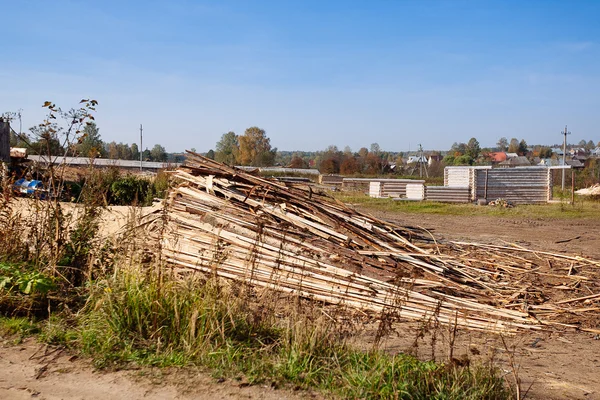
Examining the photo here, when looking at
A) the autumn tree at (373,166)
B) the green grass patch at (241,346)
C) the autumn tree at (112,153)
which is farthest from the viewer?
the autumn tree at (373,166)

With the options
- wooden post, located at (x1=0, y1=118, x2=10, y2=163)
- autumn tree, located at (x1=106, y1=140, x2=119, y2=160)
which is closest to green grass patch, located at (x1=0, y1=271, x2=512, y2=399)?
wooden post, located at (x1=0, y1=118, x2=10, y2=163)

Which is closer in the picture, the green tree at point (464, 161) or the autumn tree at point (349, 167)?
the autumn tree at point (349, 167)

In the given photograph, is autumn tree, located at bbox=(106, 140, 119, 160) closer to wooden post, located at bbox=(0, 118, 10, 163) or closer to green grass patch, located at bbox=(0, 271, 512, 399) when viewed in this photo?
wooden post, located at bbox=(0, 118, 10, 163)

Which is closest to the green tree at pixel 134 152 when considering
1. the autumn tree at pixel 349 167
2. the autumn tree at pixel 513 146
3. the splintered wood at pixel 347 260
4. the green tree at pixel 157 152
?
the green tree at pixel 157 152

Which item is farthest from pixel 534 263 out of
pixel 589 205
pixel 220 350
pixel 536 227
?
pixel 589 205

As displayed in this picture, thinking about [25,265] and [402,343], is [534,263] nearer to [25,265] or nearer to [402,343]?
[402,343]

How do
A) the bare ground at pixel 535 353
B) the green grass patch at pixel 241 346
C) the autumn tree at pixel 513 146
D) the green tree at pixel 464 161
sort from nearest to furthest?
the green grass patch at pixel 241 346, the bare ground at pixel 535 353, the green tree at pixel 464 161, the autumn tree at pixel 513 146

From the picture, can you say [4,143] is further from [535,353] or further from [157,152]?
[157,152]

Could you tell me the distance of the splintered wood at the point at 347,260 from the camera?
20.2ft

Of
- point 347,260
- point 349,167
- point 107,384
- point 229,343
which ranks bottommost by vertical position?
point 107,384

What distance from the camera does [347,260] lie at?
6.79 m

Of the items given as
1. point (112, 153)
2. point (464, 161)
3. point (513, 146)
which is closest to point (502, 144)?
point (513, 146)

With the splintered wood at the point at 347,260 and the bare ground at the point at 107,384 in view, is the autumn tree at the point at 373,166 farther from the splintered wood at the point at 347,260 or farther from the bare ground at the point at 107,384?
the bare ground at the point at 107,384

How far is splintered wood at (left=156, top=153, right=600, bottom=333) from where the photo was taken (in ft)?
20.2
